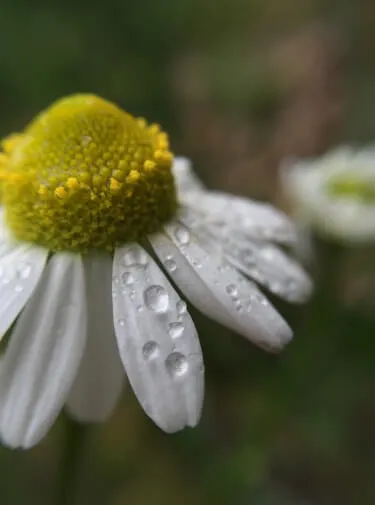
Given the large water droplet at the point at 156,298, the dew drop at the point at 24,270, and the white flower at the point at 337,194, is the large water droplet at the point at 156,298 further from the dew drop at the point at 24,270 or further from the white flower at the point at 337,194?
the white flower at the point at 337,194

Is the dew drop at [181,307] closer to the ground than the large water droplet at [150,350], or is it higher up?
closer to the ground

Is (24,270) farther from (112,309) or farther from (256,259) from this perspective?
(256,259)

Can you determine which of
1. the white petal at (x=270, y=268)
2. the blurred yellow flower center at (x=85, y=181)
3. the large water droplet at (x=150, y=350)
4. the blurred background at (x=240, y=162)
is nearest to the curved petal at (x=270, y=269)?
the white petal at (x=270, y=268)

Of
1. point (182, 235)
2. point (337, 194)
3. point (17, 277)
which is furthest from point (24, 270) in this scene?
point (337, 194)

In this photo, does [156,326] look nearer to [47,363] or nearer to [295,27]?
[47,363]

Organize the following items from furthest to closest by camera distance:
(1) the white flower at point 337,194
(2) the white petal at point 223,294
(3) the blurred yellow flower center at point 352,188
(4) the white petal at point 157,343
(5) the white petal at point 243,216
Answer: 1. (3) the blurred yellow flower center at point 352,188
2. (1) the white flower at point 337,194
3. (5) the white petal at point 243,216
4. (2) the white petal at point 223,294
5. (4) the white petal at point 157,343

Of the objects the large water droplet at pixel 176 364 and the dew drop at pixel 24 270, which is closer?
the large water droplet at pixel 176 364

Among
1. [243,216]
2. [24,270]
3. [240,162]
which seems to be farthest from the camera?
[240,162]
